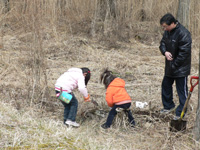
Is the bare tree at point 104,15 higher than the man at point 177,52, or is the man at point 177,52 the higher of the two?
the bare tree at point 104,15

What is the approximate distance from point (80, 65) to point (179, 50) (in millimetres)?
3545

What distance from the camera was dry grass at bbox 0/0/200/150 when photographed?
3682 millimetres

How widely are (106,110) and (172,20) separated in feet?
5.67

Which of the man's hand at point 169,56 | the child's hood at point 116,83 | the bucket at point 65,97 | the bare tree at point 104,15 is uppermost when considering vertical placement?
the bare tree at point 104,15

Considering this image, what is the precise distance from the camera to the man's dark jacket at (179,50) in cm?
421

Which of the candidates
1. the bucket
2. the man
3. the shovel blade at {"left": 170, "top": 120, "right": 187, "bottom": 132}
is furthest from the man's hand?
the bucket

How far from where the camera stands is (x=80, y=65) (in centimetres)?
743

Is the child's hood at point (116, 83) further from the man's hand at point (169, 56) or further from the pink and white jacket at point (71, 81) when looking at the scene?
the man's hand at point (169, 56)

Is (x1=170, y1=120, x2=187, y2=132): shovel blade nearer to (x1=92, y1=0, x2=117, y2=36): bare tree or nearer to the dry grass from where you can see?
the dry grass

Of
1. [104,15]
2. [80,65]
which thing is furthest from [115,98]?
[104,15]

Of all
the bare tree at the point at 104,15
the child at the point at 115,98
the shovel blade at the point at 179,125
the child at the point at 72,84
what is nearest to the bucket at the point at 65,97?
the child at the point at 72,84

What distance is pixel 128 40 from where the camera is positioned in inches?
385

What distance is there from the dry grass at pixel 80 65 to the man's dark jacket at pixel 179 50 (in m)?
0.66

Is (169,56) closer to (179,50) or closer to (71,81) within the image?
(179,50)
